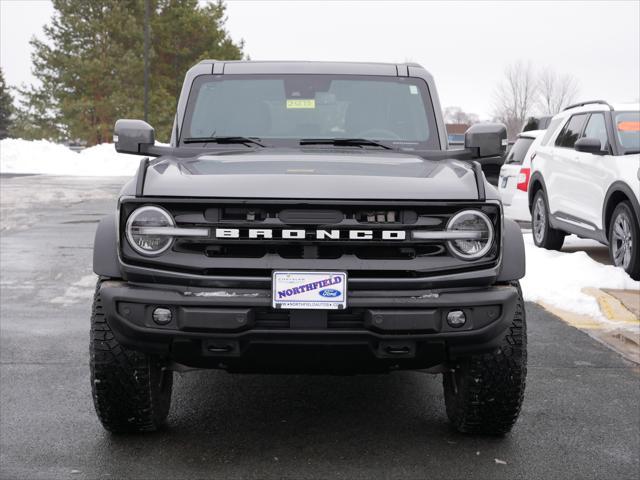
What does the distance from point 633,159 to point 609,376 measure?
4.37 meters

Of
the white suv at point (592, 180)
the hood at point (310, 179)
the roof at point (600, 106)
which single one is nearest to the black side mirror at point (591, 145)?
the white suv at point (592, 180)

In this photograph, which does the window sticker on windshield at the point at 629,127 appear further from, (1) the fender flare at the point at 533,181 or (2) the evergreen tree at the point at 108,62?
(2) the evergreen tree at the point at 108,62

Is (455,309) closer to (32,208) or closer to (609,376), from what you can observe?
(609,376)

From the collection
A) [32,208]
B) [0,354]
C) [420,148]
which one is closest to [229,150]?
[420,148]

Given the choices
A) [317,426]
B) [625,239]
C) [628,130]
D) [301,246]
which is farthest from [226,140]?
[628,130]

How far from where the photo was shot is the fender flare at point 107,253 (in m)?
3.93

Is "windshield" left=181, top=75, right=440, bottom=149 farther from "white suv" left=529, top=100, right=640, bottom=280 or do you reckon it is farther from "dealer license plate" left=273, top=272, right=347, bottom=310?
"white suv" left=529, top=100, right=640, bottom=280

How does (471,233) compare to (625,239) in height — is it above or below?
above

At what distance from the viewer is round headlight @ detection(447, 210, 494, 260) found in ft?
12.7

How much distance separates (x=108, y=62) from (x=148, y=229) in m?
51.5

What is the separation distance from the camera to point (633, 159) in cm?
955

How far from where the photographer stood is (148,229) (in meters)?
3.83

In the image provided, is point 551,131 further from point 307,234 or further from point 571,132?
point 307,234

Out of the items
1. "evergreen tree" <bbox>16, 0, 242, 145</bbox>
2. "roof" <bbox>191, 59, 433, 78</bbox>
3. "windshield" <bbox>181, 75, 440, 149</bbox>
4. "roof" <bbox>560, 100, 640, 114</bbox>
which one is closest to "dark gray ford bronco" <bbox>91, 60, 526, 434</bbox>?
"windshield" <bbox>181, 75, 440, 149</bbox>
